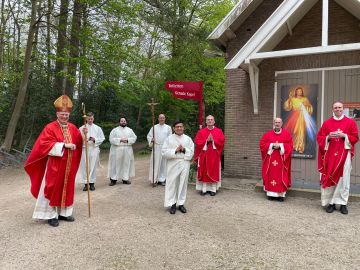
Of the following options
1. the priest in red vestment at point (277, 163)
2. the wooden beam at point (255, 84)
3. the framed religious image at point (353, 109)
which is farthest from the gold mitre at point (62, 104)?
the framed religious image at point (353, 109)

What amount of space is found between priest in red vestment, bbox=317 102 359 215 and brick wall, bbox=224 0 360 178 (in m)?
2.57

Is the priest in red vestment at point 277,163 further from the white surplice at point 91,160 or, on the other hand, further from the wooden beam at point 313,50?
the white surplice at point 91,160

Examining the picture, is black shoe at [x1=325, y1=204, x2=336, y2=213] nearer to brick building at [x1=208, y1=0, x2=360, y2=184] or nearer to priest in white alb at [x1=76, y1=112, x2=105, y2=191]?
brick building at [x1=208, y1=0, x2=360, y2=184]

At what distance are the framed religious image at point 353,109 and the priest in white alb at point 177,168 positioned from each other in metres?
4.49

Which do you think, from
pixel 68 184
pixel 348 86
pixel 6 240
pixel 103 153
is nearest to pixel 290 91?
pixel 348 86

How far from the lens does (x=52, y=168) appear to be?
18.3 ft

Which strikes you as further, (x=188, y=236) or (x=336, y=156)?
(x=336, y=156)

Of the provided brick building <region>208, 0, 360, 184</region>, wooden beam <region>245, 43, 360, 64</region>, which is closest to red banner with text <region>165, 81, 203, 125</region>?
brick building <region>208, 0, 360, 184</region>

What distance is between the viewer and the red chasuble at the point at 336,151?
6316 mm

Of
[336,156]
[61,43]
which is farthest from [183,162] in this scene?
[61,43]

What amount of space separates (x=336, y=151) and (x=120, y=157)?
18.2ft

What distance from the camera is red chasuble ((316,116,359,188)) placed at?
632 centimetres

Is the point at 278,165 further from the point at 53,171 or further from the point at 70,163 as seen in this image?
the point at 53,171

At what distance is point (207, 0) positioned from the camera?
66.5 ft
